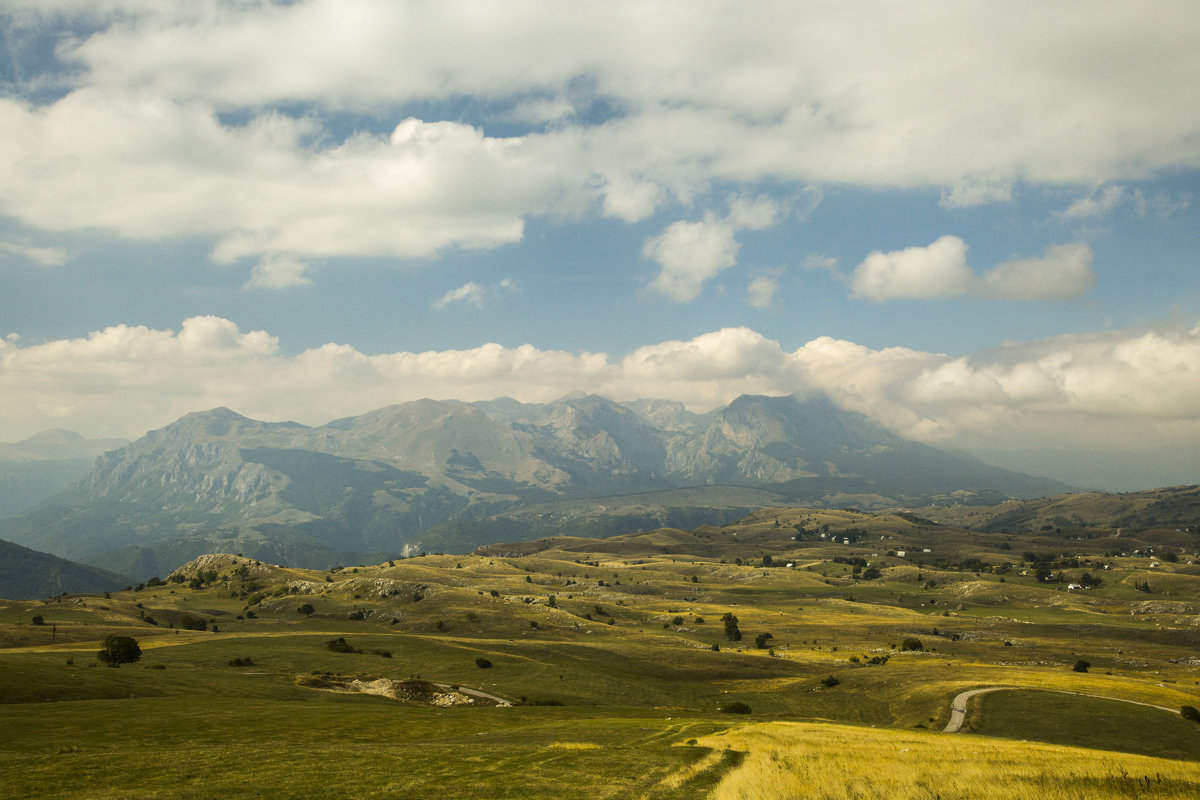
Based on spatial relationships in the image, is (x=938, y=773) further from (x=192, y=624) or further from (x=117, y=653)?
(x=192, y=624)

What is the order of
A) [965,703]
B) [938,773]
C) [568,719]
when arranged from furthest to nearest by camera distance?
[965,703] < [568,719] < [938,773]

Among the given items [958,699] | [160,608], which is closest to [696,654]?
[958,699]

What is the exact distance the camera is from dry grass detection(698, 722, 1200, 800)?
2933 cm

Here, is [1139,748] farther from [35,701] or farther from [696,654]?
[35,701]

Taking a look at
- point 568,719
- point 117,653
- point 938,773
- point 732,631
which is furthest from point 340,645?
point 732,631

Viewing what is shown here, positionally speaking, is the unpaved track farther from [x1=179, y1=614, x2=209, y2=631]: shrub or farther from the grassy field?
[x1=179, y1=614, x2=209, y2=631]: shrub

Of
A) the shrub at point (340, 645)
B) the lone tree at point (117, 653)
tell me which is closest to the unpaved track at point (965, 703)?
the shrub at point (340, 645)

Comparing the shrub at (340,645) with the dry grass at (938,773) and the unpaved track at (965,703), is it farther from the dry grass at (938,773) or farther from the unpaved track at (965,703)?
the unpaved track at (965,703)

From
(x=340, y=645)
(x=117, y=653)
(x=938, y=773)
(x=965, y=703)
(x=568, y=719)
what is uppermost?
(x=938, y=773)

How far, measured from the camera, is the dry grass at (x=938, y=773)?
29.3 meters

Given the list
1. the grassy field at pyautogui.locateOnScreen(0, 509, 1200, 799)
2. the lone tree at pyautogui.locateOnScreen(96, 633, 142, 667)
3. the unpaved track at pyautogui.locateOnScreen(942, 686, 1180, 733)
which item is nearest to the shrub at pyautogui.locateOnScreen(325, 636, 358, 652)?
the grassy field at pyautogui.locateOnScreen(0, 509, 1200, 799)

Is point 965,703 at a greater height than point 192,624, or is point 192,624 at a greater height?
point 965,703

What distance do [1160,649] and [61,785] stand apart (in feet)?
717

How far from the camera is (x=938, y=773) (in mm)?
33438
